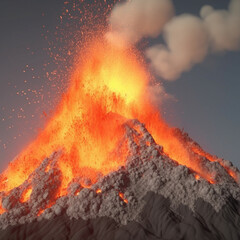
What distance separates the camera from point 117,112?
95.2m

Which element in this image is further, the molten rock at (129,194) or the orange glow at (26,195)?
the orange glow at (26,195)

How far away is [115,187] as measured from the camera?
216 ft

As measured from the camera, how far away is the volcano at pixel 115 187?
193ft

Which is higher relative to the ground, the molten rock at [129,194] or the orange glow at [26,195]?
the orange glow at [26,195]

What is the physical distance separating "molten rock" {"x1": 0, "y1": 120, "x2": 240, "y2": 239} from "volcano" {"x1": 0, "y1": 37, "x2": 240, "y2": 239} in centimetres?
22

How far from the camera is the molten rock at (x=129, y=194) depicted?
203 feet

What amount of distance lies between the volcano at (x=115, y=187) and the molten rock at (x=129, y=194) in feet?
0.72

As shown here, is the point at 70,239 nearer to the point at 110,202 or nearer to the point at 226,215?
the point at 110,202

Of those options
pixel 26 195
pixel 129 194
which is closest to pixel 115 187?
pixel 129 194

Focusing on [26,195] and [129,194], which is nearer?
[129,194]

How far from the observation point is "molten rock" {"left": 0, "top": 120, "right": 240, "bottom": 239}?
203 feet

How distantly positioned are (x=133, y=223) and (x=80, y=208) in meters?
12.0

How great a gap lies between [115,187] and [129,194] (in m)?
3.57

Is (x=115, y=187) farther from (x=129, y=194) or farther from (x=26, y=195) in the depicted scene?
(x=26, y=195)
